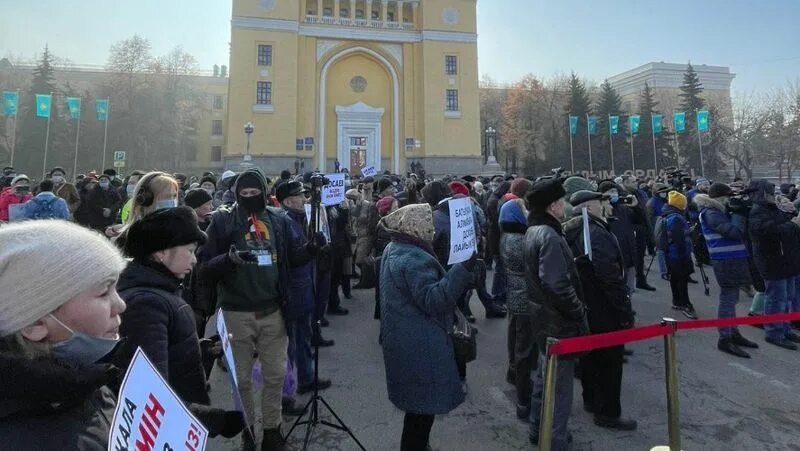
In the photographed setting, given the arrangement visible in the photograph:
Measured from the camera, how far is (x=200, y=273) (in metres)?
3.17

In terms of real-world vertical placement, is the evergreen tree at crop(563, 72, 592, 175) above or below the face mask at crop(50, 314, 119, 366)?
above

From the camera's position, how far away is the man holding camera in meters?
3.37

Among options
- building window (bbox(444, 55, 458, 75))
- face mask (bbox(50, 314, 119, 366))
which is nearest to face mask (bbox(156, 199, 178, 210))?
face mask (bbox(50, 314, 119, 366))

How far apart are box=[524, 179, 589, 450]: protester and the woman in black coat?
99.1 inches

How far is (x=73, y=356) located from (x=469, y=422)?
363 centimetres

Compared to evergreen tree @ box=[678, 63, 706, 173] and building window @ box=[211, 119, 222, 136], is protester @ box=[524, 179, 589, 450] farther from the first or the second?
building window @ box=[211, 119, 222, 136]

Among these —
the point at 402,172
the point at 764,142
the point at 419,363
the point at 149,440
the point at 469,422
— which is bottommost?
the point at 469,422

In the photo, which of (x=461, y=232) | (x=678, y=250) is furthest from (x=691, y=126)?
(x=461, y=232)

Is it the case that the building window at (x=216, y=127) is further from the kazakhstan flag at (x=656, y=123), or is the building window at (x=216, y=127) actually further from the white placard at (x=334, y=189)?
the white placard at (x=334, y=189)

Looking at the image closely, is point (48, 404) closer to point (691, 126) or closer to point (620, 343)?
point (620, 343)

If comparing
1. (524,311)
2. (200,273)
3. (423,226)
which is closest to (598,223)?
(524,311)

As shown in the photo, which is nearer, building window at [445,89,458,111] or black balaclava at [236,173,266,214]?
black balaclava at [236,173,266,214]

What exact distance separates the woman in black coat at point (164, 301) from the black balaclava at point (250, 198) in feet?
4.11

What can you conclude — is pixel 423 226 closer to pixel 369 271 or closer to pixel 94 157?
pixel 369 271
